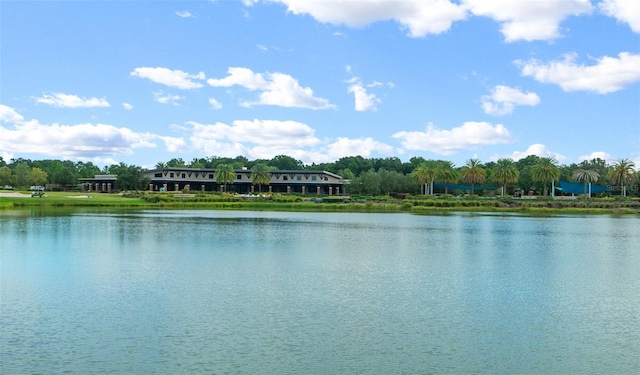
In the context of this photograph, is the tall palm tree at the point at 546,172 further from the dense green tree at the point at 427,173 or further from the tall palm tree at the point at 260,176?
the tall palm tree at the point at 260,176

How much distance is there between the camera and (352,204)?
306ft

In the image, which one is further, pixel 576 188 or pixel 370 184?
pixel 576 188

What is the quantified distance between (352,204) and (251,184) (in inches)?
1625

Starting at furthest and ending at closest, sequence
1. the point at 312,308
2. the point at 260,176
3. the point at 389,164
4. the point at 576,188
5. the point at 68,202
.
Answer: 1. the point at 389,164
2. the point at 576,188
3. the point at 260,176
4. the point at 68,202
5. the point at 312,308

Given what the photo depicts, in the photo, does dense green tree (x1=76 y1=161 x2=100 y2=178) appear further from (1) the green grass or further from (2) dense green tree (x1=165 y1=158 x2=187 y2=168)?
(1) the green grass

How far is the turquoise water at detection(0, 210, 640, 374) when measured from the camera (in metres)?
13.7

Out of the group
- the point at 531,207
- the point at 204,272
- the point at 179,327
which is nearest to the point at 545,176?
the point at 531,207

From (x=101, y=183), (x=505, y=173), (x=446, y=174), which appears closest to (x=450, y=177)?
(x=446, y=174)

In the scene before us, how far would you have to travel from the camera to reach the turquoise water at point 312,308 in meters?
13.7

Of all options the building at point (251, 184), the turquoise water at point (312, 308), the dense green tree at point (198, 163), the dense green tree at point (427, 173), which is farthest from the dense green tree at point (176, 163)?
the turquoise water at point (312, 308)

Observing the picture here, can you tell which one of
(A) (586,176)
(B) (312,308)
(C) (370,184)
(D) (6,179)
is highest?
(A) (586,176)

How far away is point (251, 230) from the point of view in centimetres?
4797

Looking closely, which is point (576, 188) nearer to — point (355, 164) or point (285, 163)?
point (355, 164)

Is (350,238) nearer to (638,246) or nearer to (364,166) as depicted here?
(638,246)
